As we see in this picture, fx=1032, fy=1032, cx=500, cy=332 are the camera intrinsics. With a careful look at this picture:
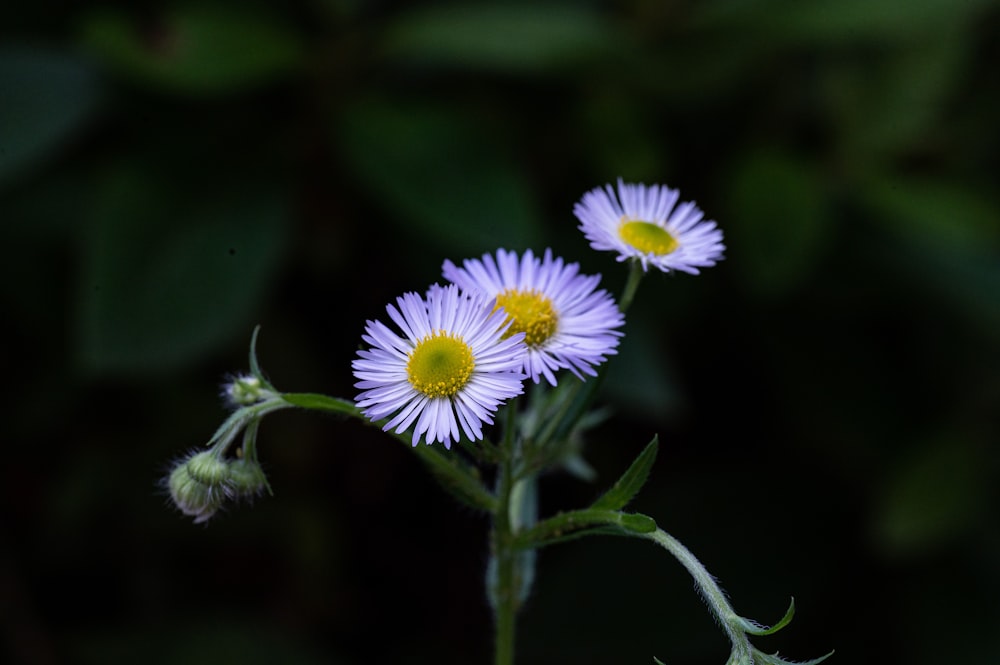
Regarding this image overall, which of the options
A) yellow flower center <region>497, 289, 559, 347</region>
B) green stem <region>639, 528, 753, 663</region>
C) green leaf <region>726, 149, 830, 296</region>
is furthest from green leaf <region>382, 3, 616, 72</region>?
green stem <region>639, 528, 753, 663</region>

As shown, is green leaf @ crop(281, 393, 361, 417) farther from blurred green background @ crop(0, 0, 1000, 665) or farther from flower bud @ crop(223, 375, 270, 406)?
blurred green background @ crop(0, 0, 1000, 665)

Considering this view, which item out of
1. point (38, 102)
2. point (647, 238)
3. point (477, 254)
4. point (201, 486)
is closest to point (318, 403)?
point (201, 486)

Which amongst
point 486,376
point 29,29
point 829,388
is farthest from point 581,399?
point 29,29

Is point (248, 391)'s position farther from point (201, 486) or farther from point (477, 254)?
point (477, 254)

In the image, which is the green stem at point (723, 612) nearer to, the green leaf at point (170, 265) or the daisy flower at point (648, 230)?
the daisy flower at point (648, 230)

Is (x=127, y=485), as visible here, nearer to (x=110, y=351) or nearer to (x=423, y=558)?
(x=110, y=351)

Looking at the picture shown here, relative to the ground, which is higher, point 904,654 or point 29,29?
point 29,29
